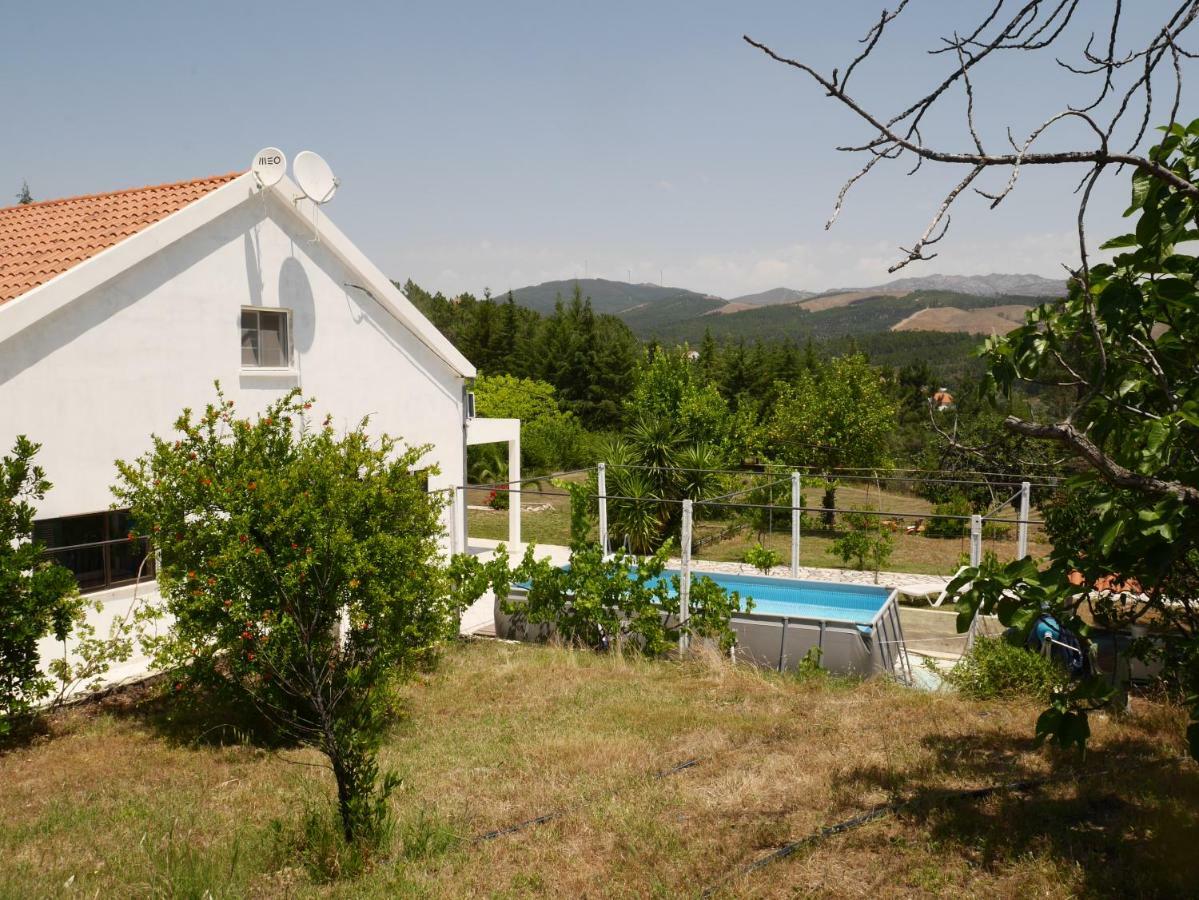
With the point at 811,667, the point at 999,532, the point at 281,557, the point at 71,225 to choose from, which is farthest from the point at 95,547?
the point at 999,532

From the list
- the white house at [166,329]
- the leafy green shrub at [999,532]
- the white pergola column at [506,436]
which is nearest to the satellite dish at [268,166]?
the white house at [166,329]

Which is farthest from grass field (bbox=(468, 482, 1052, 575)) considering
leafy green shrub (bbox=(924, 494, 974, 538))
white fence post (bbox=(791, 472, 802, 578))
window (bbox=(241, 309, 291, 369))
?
window (bbox=(241, 309, 291, 369))

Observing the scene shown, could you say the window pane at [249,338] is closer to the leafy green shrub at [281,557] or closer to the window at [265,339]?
the window at [265,339]

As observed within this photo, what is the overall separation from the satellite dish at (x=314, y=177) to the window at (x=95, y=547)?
16.3 feet

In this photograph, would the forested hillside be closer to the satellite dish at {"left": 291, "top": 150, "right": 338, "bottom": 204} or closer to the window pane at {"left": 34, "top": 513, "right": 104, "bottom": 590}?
the satellite dish at {"left": 291, "top": 150, "right": 338, "bottom": 204}

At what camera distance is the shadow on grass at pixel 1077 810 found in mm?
5012

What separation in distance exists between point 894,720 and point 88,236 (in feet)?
36.7

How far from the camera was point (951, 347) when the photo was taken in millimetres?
106250

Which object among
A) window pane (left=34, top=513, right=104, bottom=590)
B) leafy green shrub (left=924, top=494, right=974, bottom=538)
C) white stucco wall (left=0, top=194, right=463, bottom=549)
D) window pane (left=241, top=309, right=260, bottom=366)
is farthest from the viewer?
leafy green shrub (left=924, top=494, right=974, bottom=538)

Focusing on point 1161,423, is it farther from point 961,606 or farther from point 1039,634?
point 1039,634

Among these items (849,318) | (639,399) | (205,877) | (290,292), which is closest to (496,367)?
(639,399)

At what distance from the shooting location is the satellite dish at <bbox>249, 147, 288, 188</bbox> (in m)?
12.5

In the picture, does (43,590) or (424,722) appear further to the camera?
(424,722)

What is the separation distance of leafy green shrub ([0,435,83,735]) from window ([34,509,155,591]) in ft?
5.85
